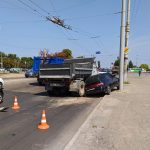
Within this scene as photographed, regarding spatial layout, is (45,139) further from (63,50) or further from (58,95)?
(63,50)

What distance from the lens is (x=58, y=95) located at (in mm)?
21844

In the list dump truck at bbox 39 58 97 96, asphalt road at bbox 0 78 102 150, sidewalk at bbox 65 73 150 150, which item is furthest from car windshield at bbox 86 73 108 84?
sidewalk at bbox 65 73 150 150

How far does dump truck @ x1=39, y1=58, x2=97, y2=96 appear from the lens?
20281 millimetres

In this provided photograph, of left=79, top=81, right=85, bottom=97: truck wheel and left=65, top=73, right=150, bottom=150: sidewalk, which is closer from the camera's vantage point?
left=65, top=73, right=150, bottom=150: sidewalk

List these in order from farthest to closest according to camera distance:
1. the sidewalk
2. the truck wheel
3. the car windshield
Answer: the car windshield < the truck wheel < the sidewalk

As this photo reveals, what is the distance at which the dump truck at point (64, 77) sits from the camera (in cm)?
2028

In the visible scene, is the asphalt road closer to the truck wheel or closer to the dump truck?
the dump truck

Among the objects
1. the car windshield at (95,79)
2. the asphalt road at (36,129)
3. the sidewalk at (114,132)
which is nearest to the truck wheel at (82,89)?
the car windshield at (95,79)

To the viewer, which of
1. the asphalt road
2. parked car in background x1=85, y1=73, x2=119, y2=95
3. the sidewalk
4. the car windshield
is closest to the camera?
the sidewalk

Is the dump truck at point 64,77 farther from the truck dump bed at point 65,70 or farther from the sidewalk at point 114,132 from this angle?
the sidewalk at point 114,132

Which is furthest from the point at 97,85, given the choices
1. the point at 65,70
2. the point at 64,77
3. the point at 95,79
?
the point at 65,70

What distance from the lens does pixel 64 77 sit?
802 inches

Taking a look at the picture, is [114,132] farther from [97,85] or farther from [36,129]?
[97,85]

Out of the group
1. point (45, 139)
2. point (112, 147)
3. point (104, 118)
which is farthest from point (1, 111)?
point (112, 147)
